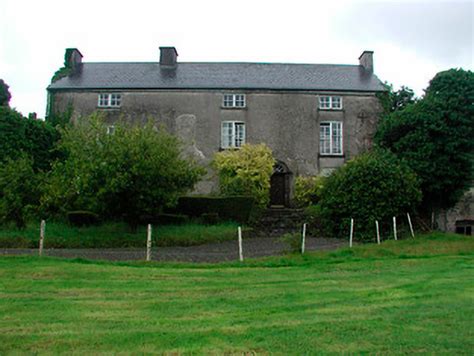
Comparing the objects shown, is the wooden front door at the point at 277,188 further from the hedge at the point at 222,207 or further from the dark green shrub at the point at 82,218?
the dark green shrub at the point at 82,218

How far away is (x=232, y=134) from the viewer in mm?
26297

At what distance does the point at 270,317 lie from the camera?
5.98m

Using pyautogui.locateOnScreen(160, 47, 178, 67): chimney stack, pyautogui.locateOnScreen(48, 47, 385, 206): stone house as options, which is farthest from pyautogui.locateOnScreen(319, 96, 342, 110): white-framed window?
pyautogui.locateOnScreen(160, 47, 178, 67): chimney stack

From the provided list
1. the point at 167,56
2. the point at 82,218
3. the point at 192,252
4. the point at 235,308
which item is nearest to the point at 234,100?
the point at 167,56

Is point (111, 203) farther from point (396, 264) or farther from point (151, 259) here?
point (396, 264)

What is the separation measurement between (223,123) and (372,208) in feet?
36.1

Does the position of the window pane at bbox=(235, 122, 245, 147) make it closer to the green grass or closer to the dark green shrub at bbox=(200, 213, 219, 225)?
the dark green shrub at bbox=(200, 213, 219, 225)

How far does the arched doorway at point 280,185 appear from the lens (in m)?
26.0

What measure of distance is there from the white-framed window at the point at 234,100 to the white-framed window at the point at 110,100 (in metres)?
5.99

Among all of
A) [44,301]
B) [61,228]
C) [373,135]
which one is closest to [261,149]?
[373,135]

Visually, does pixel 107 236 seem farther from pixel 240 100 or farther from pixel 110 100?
pixel 240 100

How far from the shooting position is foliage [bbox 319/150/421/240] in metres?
18.3

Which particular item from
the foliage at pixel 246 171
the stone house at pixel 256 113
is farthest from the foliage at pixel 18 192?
the stone house at pixel 256 113

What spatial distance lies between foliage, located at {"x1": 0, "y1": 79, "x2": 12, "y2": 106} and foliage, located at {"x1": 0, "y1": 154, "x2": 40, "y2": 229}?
10209 mm
